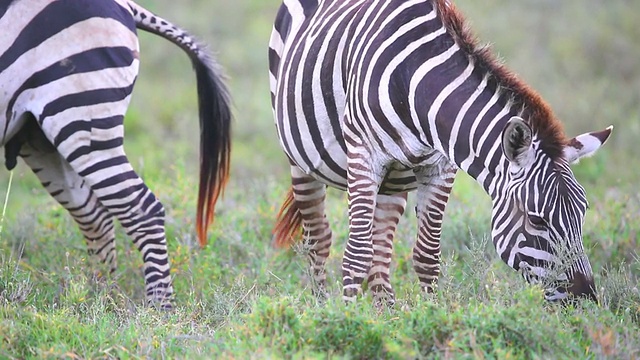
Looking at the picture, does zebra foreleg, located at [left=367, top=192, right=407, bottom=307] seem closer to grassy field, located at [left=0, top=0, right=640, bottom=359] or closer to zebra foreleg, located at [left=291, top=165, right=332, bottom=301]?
grassy field, located at [left=0, top=0, right=640, bottom=359]

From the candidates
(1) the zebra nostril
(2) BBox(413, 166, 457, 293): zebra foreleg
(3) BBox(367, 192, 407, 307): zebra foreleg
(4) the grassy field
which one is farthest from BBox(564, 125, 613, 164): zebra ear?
(3) BBox(367, 192, 407, 307): zebra foreleg

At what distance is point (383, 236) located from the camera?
202 inches

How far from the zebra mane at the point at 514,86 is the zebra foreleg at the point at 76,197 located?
2843mm

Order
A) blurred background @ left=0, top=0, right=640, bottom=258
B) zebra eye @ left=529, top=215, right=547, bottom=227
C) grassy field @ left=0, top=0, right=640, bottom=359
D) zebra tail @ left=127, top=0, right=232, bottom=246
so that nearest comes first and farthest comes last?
grassy field @ left=0, top=0, right=640, bottom=359 < zebra eye @ left=529, top=215, right=547, bottom=227 < zebra tail @ left=127, top=0, right=232, bottom=246 < blurred background @ left=0, top=0, right=640, bottom=258

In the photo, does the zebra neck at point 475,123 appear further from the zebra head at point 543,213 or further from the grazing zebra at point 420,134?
the zebra head at point 543,213

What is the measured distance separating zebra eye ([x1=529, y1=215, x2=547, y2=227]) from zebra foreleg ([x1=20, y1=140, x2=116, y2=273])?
10.3 ft

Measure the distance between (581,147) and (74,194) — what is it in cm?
345

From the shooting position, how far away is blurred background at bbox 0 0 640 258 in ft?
30.2

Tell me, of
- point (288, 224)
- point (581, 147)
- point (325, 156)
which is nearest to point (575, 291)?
point (581, 147)

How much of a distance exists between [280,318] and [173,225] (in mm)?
2987

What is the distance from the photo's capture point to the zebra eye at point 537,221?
3.76 meters

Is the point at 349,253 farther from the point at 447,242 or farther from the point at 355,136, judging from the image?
the point at 447,242

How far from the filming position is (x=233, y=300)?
4391mm

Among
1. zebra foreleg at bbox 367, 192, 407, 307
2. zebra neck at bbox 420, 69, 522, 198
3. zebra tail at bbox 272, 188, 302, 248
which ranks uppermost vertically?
zebra neck at bbox 420, 69, 522, 198
